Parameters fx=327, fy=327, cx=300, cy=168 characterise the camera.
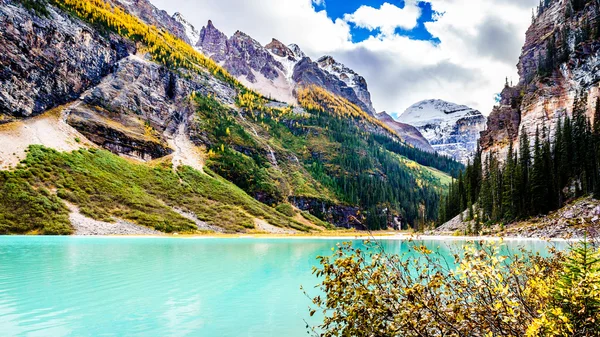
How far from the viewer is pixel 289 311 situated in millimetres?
14250

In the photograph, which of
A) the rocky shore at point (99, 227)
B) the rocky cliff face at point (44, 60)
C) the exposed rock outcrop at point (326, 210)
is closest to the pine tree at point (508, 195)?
the exposed rock outcrop at point (326, 210)

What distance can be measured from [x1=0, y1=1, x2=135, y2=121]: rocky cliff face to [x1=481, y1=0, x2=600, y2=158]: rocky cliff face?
125927 mm

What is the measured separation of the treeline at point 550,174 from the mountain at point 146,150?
2993 cm

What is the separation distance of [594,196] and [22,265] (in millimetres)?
67298

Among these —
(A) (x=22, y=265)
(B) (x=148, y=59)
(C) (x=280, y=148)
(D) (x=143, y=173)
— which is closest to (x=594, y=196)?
(A) (x=22, y=265)

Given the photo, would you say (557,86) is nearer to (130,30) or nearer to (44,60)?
(44,60)

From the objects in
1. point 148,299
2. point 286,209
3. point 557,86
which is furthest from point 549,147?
point 286,209

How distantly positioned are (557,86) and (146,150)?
110 m

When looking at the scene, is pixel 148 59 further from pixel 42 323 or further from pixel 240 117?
pixel 42 323

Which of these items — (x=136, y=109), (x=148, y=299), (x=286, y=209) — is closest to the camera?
(x=148, y=299)

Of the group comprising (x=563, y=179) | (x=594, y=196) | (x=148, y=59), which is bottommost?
(x=594, y=196)

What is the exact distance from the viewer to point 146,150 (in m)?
104

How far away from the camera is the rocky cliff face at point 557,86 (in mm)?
65750

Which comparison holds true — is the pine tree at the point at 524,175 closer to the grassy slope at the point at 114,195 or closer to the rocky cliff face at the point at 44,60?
the grassy slope at the point at 114,195
